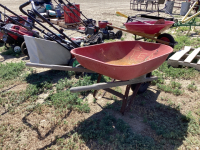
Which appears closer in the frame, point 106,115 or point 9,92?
point 106,115

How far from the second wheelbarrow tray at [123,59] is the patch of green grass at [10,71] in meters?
2.16

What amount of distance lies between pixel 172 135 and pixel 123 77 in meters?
1.11

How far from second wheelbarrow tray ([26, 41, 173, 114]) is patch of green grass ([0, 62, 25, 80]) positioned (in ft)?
7.10

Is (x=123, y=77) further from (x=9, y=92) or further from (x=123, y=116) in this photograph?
(x=9, y=92)

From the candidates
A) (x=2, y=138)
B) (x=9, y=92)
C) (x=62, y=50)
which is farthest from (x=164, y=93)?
(x=9, y=92)

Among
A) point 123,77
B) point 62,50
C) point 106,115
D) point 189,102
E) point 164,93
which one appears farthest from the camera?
point 62,50

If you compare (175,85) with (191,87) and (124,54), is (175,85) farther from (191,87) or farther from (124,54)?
(124,54)

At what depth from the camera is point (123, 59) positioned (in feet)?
11.5

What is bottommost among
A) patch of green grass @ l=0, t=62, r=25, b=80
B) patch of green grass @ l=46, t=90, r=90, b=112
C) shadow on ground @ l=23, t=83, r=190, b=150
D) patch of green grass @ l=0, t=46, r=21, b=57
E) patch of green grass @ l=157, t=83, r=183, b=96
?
shadow on ground @ l=23, t=83, r=190, b=150

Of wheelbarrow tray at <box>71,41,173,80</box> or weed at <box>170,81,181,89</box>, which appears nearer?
wheelbarrow tray at <box>71,41,173,80</box>

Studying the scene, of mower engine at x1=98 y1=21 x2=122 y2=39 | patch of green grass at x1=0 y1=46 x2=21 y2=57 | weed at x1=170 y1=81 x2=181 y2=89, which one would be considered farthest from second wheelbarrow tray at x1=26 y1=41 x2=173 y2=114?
mower engine at x1=98 y1=21 x2=122 y2=39

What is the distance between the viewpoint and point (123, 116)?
2.98m

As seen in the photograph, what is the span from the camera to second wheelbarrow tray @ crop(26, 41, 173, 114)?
2.45 meters

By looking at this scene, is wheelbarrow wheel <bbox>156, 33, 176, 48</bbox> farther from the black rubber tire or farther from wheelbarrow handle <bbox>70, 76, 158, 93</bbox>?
wheelbarrow handle <bbox>70, 76, 158, 93</bbox>
